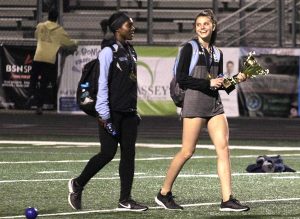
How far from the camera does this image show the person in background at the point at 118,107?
35.3 ft

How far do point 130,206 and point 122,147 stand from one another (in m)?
0.56

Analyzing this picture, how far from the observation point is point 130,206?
10.9 meters

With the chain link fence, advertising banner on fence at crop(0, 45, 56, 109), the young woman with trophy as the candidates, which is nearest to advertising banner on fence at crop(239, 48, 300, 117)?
the chain link fence

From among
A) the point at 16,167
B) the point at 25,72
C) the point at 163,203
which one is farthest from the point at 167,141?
the point at 163,203

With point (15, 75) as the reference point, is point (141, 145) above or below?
below

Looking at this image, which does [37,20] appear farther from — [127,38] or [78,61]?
[127,38]

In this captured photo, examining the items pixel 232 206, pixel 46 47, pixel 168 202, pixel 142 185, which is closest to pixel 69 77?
pixel 46 47

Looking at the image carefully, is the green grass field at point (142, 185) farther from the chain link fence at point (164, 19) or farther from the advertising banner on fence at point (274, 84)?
the chain link fence at point (164, 19)

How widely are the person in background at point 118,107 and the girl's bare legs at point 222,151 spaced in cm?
75

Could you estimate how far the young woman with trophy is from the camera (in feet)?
35.8

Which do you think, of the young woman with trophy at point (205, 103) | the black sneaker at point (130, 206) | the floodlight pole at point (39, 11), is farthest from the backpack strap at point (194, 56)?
the floodlight pole at point (39, 11)

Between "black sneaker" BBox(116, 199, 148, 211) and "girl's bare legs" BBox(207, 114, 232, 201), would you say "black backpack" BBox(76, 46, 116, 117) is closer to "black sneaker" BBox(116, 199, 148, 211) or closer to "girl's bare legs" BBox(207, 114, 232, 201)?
"black sneaker" BBox(116, 199, 148, 211)

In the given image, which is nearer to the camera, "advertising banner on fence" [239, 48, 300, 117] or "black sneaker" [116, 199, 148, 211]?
"black sneaker" [116, 199, 148, 211]

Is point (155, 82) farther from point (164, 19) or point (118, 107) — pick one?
point (118, 107)
